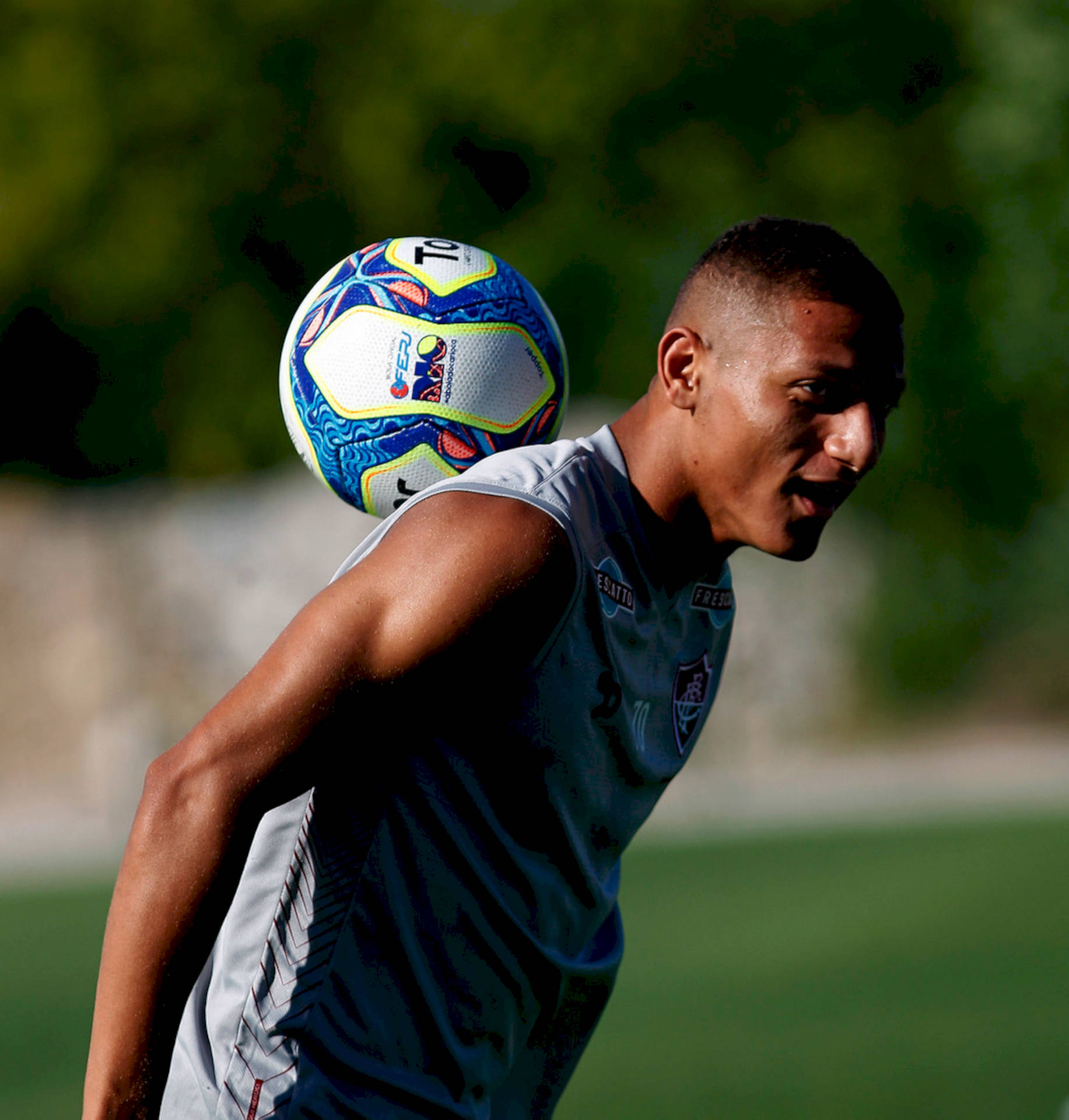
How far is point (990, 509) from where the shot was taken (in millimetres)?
23625

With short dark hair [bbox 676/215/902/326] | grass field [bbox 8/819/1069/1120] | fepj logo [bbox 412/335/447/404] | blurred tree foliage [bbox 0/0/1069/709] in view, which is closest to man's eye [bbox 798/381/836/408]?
short dark hair [bbox 676/215/902/326]

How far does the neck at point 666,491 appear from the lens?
294cm

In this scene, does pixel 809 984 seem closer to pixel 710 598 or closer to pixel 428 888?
pixel 710 598

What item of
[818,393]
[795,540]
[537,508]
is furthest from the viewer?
[795,540]

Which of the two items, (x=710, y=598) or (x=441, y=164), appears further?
(x=441, y=164)

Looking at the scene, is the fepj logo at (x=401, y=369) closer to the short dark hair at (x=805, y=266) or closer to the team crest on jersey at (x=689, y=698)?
the short dark hair at (x=805, y=266)

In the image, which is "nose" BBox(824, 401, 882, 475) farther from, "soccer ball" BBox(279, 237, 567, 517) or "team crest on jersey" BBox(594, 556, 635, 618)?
"soccer ball" BBox(279, 237, 567, 517)

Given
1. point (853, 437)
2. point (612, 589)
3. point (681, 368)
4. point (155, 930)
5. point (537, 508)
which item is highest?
point (681, 368)

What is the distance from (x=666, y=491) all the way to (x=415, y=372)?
24.9 inches

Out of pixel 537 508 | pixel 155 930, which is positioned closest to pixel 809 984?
pixel 537 508

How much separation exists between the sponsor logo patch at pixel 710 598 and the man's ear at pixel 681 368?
0.38 metres

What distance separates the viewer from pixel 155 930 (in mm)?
2293

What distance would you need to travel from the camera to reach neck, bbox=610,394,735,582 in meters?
2.94

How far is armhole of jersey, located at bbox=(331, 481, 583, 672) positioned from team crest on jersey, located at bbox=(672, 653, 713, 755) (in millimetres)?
577
